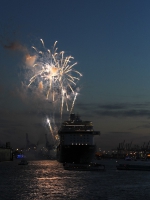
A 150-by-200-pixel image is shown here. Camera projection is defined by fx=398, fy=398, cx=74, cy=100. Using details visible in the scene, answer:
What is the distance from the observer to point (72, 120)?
16888 centimetres

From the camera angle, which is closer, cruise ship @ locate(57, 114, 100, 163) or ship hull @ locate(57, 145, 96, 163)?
ship hull @ locate(57, 145, 96, 163)

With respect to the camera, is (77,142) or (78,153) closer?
(78,153)

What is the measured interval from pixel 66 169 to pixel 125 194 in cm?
6239

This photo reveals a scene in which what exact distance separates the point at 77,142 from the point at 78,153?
4966mm

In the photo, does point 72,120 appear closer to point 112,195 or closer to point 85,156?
A: point 85,156

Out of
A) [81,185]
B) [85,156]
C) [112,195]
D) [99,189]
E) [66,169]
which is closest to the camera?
[112,195]

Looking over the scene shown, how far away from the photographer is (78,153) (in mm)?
151250

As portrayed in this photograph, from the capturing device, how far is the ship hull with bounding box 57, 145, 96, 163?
15050cm

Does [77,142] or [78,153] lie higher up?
[77,142]

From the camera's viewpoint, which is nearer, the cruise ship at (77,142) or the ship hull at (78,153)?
the ship hull at (78,153)

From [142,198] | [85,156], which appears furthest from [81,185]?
[85,156]

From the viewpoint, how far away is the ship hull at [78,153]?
494 feet

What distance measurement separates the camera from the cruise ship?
5955 inches

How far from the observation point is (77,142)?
15438 cm
